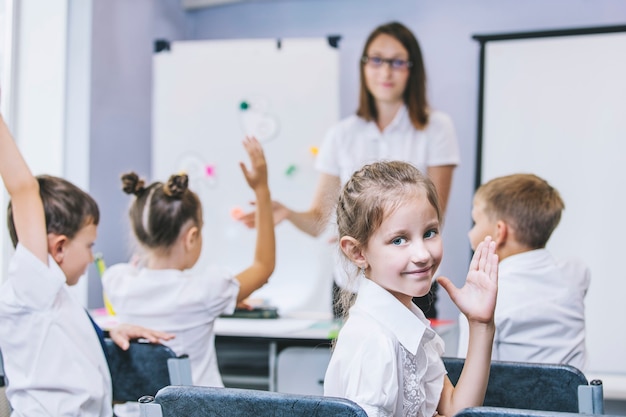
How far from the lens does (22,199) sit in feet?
5.18

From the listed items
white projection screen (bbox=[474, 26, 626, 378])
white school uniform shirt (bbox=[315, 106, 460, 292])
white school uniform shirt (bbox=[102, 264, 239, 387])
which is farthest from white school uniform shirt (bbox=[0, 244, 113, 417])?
white projection screen (bbox=[474, 26, 626, 378])

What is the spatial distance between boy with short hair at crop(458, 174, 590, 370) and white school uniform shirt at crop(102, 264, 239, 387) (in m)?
0.65

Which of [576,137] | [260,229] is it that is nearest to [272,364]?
[260,229]

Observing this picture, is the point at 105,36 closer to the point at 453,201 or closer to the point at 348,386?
the point at 453,201

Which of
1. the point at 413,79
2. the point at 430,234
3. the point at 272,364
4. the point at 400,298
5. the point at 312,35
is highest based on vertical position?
the point at 312,35

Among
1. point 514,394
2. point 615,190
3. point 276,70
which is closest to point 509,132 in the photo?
point 615,190

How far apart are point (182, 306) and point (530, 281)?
876 mm

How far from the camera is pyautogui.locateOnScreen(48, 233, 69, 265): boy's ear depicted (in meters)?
1.67

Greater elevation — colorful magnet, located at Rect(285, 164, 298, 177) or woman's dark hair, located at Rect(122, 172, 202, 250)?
colorful magnet, located at Rect(285, 164, 298, 177)

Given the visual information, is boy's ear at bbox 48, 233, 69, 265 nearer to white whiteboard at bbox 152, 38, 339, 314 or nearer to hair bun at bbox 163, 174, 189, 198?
hair bun at bbox 163, 174, 189, 198

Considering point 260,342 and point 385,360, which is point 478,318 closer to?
point 385,360

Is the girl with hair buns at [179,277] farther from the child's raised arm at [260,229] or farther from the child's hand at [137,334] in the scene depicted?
the child's hand at [137,334]

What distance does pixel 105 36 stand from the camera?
351 centimetres

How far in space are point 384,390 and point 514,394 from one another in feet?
1.25
